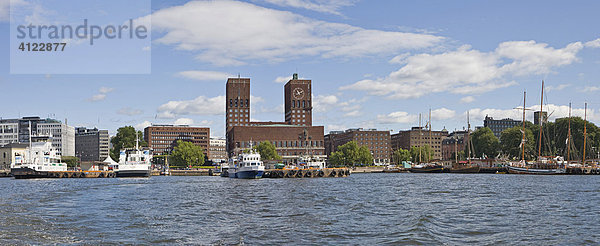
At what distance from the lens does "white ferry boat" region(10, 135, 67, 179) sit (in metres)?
130

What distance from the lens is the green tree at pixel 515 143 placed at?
589ft

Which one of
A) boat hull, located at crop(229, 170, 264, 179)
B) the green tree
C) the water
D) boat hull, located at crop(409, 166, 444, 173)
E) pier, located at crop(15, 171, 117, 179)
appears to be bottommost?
boat hull, located at crop(409, 166, 444, 173)

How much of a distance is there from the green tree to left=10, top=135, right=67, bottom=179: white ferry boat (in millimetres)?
136137

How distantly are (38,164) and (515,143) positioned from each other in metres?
143

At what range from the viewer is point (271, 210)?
42.7 m

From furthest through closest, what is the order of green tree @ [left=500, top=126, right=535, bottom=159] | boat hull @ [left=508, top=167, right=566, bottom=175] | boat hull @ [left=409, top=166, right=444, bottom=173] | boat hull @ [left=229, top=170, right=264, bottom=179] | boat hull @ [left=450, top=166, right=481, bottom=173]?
green tree @ [left=500, top=126, right=535, bottom=159], boat hull @ [left=409, top=166, right=444, bottom=173], boat hull @ [left=450, top=166, right=481, bottom=173], boat hull @ [left=508, top=167, right=566, bottom=175], boat hull @ [left=229, top=170, right=264, bottom=179]

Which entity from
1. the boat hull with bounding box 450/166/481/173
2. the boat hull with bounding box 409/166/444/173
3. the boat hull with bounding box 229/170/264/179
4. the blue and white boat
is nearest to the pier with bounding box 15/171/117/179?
the blue and white boat

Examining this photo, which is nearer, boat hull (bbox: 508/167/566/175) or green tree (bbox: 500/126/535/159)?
boat hull (bbox: 508/167/566/175)

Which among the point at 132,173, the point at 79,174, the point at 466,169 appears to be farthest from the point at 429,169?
the point at 79,174

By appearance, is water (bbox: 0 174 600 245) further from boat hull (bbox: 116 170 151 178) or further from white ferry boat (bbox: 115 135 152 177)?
white ferry boat (bbox: 115 135 152 177)

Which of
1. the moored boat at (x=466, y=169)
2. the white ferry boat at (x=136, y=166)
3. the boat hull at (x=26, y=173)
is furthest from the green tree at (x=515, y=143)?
the boat hull at (x=26, y=173)

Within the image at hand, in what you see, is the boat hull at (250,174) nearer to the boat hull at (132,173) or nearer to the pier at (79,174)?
the boat hull at (132,173)

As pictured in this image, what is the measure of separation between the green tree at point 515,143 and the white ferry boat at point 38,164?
447 ft

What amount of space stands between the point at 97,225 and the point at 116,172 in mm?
112157
